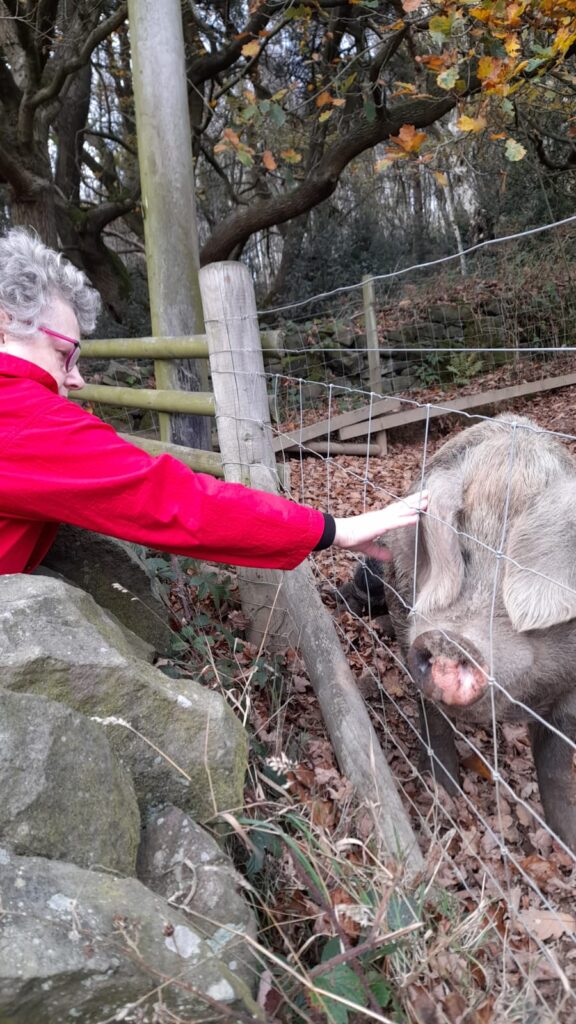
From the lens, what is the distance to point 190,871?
1.76 metres

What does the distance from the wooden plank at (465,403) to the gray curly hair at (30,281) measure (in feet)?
21.4

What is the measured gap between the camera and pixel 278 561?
2.27 metres

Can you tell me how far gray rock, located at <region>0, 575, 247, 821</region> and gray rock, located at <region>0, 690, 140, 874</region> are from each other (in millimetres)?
199

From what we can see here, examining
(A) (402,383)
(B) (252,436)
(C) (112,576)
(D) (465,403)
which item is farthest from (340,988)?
(A) (402,383)

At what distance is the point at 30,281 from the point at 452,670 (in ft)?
5.62

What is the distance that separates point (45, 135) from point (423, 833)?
339 inches

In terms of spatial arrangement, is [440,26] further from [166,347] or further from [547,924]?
[547,924]

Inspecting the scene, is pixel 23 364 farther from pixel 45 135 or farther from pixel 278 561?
pixel 45 135

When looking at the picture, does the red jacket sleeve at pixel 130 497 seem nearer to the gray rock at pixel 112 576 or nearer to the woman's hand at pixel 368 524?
the woman's hand at pixel 368 524

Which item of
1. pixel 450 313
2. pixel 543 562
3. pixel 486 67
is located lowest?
pixel 543 562

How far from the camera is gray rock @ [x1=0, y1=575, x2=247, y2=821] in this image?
190 cm

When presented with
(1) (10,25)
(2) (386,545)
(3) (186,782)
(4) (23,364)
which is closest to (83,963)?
(3) (186,782)

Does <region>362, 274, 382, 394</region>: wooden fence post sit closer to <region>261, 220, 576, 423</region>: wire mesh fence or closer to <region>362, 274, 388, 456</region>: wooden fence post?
<region>362, 274, 388, 456</region>: wooden fence post

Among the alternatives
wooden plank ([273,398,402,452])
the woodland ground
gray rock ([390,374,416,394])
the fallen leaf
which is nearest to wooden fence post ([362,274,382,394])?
gray rock ([390,374,416,394])
